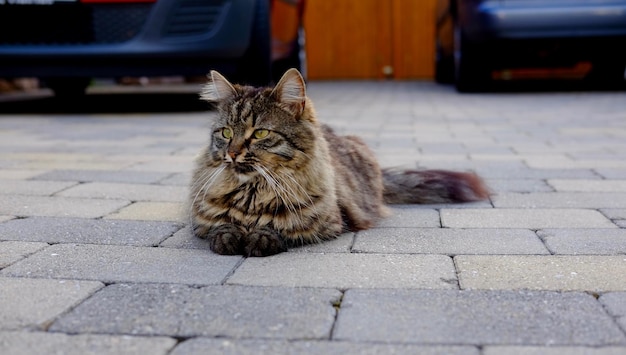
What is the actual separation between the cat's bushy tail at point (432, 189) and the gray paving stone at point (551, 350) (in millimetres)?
1733

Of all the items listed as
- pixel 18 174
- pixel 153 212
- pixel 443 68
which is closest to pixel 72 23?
pixel 18 174

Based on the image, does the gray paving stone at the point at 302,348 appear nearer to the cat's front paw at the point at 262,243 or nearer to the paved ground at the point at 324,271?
the paved ground at the point at 324,271

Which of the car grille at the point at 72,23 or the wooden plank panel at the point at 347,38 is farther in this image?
the wooden plank panel at the point at 347,38

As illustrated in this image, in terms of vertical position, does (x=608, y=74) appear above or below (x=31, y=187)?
below

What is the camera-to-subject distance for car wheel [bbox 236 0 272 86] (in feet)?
21.5

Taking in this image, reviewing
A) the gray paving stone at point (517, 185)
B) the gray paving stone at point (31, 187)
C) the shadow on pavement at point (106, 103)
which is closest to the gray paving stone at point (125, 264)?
the gray paving stone at point (31, 187)

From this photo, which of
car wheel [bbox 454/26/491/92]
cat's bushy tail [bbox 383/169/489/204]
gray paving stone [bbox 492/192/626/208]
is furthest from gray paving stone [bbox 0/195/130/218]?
car wheel [bbox 454/26/491/92]

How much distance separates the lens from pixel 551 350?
1695mm

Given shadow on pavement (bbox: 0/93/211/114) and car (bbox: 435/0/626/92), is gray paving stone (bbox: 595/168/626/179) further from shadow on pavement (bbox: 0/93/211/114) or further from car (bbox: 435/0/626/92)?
shadow on pavement (bbox: 0/93/211/114)

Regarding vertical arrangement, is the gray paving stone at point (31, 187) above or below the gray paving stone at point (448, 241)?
above

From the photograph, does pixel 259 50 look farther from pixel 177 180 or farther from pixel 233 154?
pixel 233 154

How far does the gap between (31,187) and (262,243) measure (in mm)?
1698

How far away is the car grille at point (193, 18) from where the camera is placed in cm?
608

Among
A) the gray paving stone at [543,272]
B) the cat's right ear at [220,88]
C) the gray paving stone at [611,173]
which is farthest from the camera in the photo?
the gray paving stone at [611,173]
